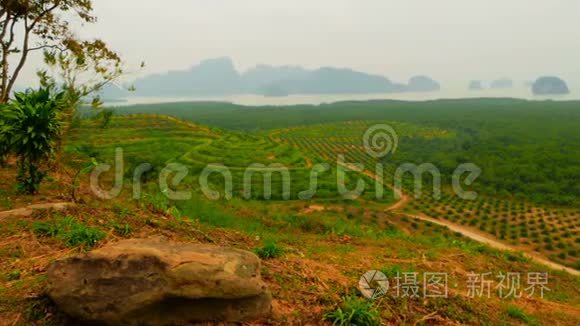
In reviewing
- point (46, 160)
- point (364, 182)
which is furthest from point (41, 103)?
point (364, 182)

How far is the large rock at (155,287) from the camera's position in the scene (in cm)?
438

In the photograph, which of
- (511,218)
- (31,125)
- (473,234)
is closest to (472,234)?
(473,234)

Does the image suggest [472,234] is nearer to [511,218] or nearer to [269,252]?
[511,218]

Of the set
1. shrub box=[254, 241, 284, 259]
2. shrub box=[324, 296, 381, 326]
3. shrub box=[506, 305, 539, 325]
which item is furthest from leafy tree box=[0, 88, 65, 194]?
shrub box=[506, 305, 539, 325]

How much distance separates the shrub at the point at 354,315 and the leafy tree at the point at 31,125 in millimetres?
8545

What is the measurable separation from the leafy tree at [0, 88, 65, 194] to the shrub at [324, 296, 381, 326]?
8545 mm

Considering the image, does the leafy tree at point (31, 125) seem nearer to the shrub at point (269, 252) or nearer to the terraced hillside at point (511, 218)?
the shrub at point (269, 252)

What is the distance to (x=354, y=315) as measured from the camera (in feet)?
16.6

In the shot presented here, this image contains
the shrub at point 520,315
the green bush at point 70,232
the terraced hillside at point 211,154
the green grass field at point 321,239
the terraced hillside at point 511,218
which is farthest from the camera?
the terraced hillside at point 211,154

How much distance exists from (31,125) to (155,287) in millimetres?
7273

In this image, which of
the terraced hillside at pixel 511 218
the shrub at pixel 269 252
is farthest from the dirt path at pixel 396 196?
the shrub at pixel 269 252

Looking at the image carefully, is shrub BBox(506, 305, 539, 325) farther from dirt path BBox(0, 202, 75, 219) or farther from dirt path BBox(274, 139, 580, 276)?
dirt path BBox(274, 139, 580, 276)

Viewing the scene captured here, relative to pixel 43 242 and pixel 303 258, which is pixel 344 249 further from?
pixel 43 242

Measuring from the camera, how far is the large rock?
4383 millimetres
